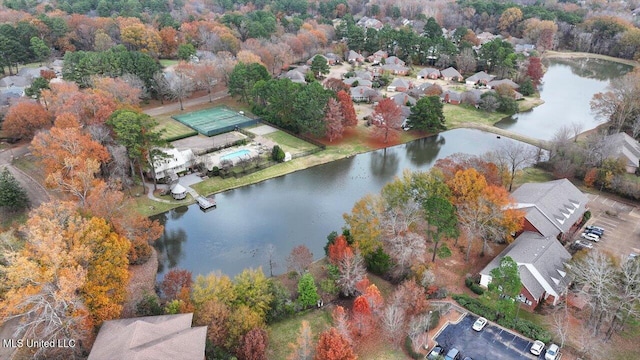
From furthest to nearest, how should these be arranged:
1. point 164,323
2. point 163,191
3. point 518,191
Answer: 1. point 163,191
2. point 518,191
3. point 164,323

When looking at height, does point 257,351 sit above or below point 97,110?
below

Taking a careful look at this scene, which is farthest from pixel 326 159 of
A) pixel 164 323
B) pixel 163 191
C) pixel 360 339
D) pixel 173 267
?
pixel 164 323

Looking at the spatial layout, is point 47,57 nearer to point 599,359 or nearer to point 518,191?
point 518,191

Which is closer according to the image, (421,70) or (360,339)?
(360,339)

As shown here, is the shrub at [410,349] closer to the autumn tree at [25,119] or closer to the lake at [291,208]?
the lake at [291,208]

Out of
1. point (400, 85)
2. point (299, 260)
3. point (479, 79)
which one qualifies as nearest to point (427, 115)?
point (400, 85)

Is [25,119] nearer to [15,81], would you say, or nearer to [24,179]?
[24,179]

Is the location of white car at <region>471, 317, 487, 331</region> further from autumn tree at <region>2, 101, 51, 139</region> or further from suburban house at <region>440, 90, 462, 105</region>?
autumn tree at <region>2, 101, 51, 139</region>
